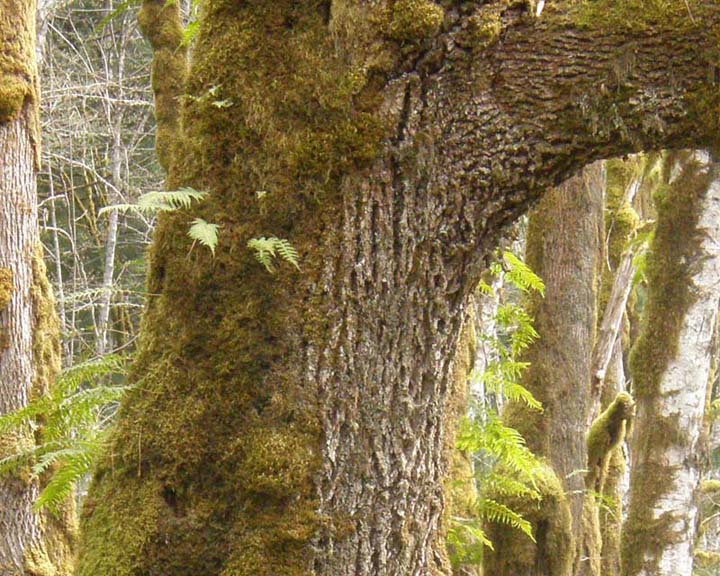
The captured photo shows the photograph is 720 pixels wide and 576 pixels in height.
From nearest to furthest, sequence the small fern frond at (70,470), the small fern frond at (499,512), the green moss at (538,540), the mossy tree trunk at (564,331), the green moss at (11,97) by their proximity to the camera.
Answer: the small fern frond at (70,470) < the small fern frond at (499,512) < the green moss at (538,540) < the green moss at (11,97) < the mossy tree trunk at (564,331)

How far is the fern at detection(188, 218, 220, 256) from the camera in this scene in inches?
105

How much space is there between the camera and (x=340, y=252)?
283cm

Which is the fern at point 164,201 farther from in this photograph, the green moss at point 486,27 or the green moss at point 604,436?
the green moss at point 604,436

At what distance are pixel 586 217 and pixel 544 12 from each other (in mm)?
5339

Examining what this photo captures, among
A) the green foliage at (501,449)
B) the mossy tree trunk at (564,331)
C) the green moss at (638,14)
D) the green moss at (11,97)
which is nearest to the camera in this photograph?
the green moss at (638,14)

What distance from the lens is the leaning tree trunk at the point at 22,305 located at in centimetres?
670

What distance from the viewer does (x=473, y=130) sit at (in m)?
2.73

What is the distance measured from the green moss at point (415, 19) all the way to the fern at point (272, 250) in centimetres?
76

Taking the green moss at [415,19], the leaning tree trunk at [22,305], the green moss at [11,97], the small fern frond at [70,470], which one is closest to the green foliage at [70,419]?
the small fern frond at [70,470]

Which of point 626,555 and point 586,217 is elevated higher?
point 586,217

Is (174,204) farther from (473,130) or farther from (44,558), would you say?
(44,558)

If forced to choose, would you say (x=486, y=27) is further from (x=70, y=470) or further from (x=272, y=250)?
(x=70, y=470)

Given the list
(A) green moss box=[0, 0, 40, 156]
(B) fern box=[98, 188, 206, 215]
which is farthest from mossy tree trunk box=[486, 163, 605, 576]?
(B) fern box=[98, 188, 206, 215]

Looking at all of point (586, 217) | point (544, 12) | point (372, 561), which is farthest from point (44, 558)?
point (544, 12)
